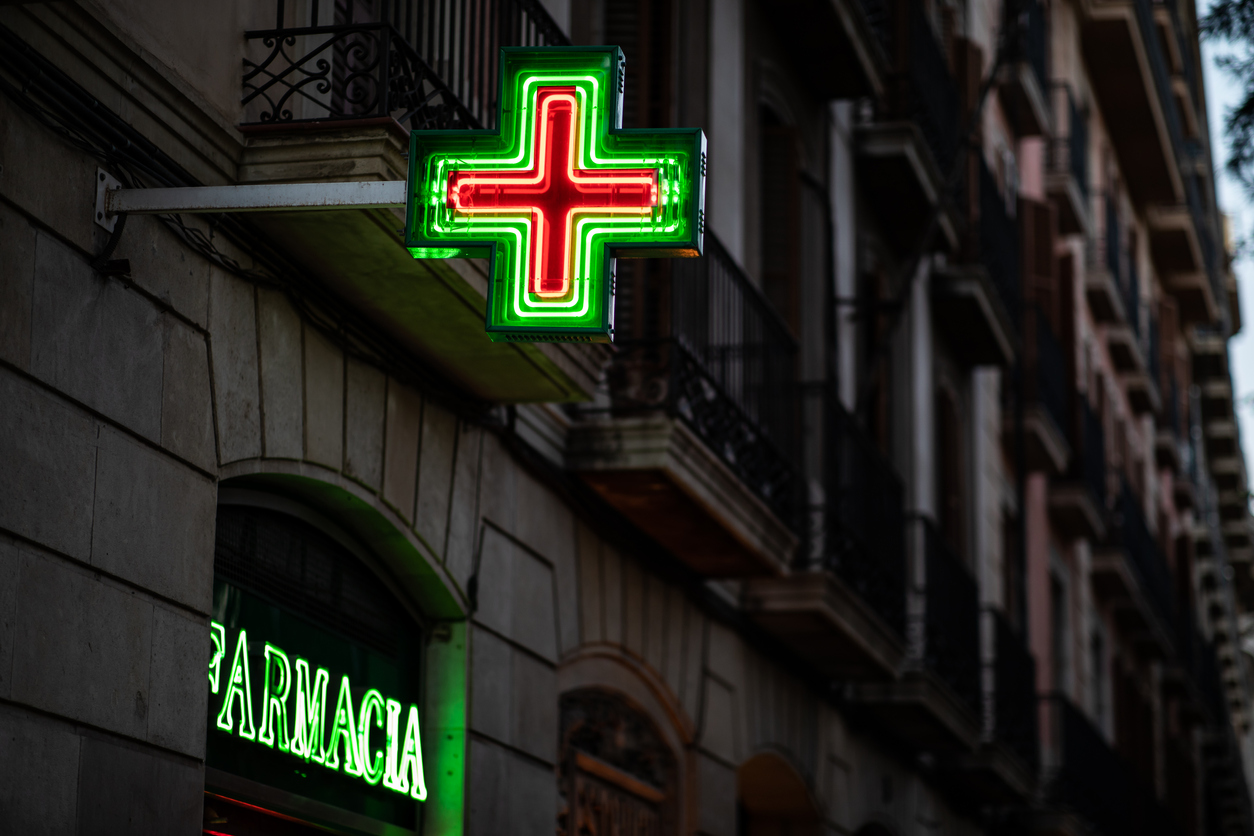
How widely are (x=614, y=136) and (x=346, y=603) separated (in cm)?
319

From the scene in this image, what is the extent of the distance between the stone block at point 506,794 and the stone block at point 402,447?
1301mm

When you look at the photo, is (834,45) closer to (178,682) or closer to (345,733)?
(345,733)

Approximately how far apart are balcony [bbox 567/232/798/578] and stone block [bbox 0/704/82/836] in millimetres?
4682

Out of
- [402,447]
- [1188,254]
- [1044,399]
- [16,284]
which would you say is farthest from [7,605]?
[1188,254]

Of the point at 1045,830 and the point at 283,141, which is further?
the point at 1045,830

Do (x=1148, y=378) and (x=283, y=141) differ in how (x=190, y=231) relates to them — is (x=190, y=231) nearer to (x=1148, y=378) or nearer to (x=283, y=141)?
(x=283, y=141)

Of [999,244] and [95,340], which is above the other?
[999,244]

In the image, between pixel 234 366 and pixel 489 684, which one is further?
pixel 489 684

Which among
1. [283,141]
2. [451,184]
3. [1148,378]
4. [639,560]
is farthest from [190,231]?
[1148,378]

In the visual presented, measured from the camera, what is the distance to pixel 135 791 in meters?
6.46

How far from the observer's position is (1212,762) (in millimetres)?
40625

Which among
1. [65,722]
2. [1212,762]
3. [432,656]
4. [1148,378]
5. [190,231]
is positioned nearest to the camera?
[65,722]

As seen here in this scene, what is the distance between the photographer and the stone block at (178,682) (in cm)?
666

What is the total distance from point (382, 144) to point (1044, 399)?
1760cm
